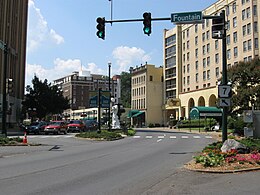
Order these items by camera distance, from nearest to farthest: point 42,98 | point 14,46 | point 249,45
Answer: point 14,46, point 249,45, point 42,98

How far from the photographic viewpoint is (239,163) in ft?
38.6

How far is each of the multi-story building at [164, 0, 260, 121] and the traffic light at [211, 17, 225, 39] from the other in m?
41.4

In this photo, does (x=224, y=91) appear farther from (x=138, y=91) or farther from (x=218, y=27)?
(x=138, y=91)

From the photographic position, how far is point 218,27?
51.8ft

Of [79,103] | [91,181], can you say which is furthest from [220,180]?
[79,103]

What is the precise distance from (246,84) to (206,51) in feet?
112

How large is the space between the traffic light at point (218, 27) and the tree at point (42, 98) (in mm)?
53714

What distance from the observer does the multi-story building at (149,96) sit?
93500 mm

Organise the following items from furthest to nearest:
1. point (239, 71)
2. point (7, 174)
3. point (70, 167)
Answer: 1. point (239, 71)
2. point (70, 167)
3. point (7, 174)

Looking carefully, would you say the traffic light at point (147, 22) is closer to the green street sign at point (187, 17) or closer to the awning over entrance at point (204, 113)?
the green street sign at point (187, 17)

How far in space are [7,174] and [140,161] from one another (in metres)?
5.82

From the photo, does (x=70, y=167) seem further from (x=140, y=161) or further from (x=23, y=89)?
(x=23, y=89)

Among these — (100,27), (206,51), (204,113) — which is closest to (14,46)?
(204,113)

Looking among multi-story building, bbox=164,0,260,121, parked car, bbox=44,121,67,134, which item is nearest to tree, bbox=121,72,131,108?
multi-story building, bbox=164,0,260,121
